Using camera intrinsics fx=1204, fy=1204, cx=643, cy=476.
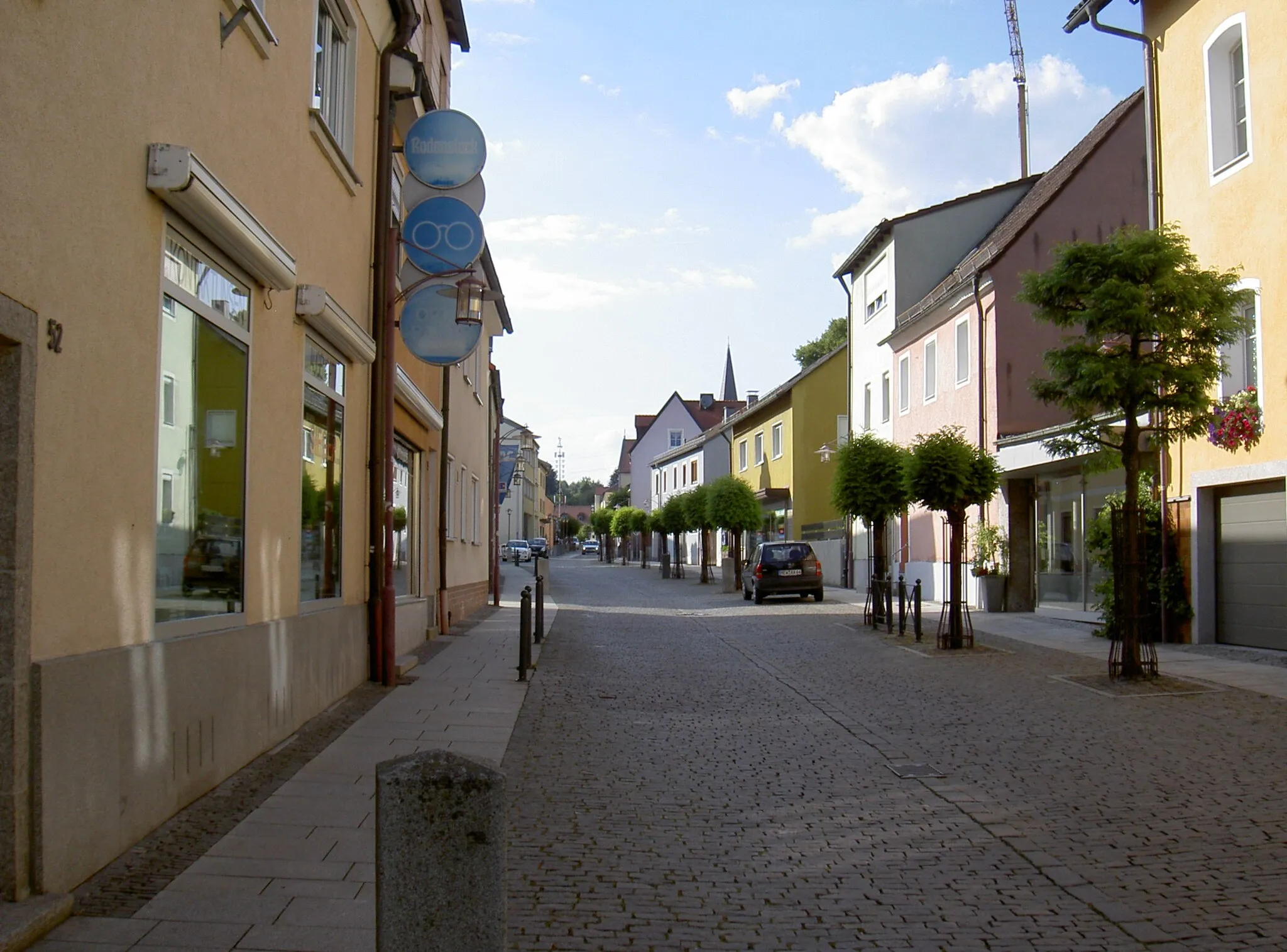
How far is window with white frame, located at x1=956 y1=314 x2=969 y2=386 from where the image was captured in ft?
84.1

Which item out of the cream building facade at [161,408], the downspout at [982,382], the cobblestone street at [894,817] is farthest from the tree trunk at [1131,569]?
the downspout at [982,382]

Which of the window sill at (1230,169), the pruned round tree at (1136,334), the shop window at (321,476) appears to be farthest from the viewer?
the window sill at (1230,169)

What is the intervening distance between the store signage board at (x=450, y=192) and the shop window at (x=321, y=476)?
2.79 meters

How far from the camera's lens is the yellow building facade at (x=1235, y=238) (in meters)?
13.9

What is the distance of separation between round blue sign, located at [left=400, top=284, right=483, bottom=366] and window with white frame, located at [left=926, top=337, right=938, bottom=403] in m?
17.5

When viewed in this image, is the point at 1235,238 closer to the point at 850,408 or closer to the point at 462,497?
the point at 462,497

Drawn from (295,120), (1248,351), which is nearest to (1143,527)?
(1248,351)

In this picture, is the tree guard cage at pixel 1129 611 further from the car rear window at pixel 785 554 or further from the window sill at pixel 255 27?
the car rear window at pixel 785 554

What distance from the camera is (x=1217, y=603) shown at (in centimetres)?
1544

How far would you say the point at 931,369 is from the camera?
2842 cm

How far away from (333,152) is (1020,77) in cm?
4366

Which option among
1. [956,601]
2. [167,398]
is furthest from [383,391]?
[956,601]

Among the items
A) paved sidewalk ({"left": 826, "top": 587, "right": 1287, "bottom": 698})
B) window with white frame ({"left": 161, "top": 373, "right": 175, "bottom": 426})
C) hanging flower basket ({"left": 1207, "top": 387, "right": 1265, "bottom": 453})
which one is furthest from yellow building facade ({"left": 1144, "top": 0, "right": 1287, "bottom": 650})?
window with white frame ({"left": 161, "top": 373, "right": 175, "bottom": 426})

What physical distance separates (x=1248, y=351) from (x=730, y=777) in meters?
10.3
